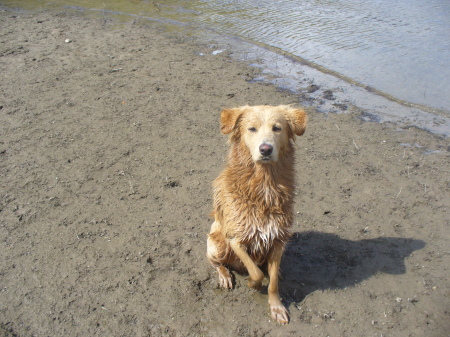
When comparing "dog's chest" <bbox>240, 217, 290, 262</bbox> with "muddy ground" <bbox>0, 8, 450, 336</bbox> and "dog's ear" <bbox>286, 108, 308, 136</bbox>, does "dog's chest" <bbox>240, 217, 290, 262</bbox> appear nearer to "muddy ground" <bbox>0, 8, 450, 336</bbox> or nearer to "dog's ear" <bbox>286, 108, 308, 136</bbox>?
"muddy ground" <bbox>0, 8, 450, 336</bbox>

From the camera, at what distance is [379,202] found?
5527 mm

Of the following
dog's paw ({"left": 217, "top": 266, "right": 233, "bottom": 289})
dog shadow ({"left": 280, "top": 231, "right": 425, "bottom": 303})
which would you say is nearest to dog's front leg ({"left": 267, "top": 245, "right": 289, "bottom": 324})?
dog shadow ({"left": 280, "top": 231, "right": 425, "bottom": 303})

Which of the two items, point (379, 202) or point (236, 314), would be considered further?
point (379, 202)

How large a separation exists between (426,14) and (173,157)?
32.9ft

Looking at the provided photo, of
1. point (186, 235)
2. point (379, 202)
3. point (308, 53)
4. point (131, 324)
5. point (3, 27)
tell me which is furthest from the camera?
point (3, 27)

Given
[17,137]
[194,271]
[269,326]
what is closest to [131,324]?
[194,271]

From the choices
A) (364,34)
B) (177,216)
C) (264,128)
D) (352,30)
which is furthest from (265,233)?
(352,30)

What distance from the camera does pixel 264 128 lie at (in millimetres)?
3898

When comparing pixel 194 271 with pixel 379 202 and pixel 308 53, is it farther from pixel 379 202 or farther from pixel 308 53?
pixel 308 53

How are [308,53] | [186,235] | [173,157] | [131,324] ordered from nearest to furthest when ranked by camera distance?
[131,324], [186,235], [173,157], [308,53]

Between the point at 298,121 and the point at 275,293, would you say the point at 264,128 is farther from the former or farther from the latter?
the point at 275,293

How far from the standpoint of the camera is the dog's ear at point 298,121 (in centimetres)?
402

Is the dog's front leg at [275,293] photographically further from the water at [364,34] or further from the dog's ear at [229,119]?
the water at [364,34]

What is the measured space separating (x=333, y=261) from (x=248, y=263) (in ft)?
3.80
